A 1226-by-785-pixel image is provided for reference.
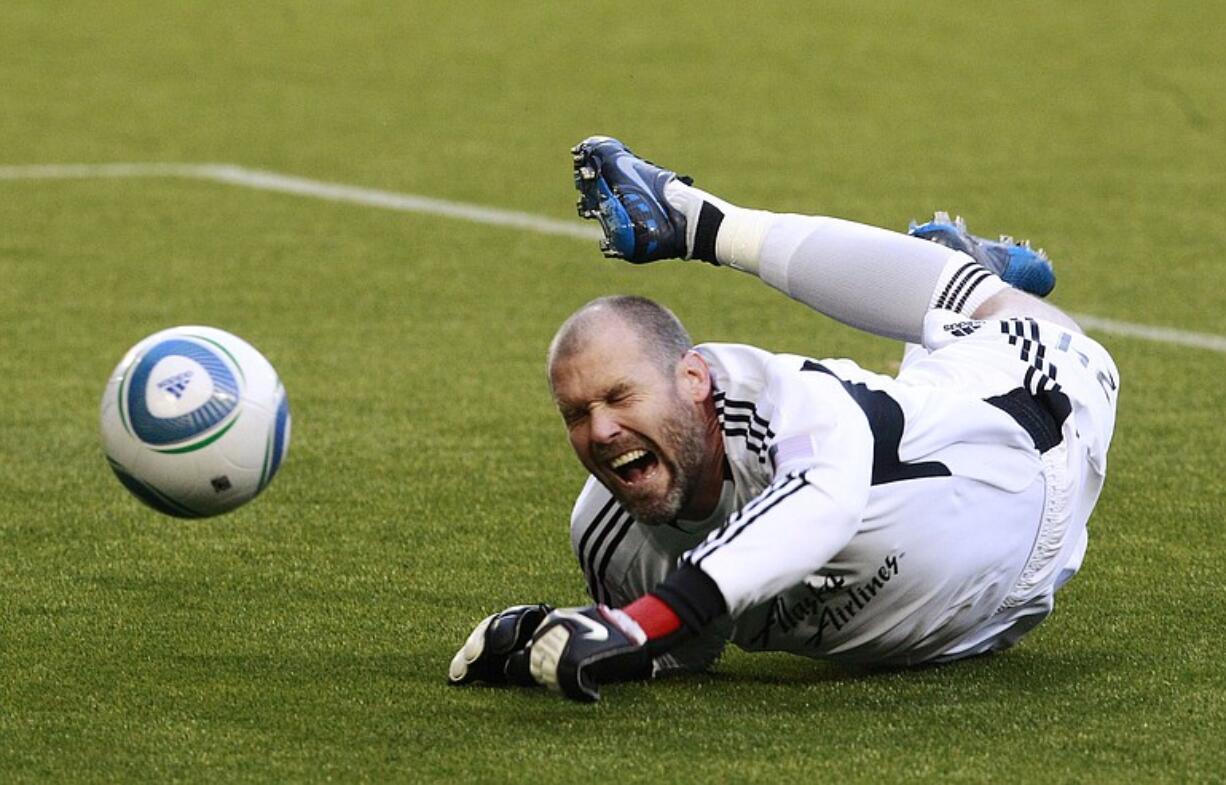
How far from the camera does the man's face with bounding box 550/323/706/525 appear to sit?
399 centimetres

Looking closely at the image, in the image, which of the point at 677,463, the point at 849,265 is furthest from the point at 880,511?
the point at 849,265

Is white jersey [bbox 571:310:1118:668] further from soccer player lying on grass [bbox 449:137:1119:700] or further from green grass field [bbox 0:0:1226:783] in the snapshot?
green grass field [bbox 0:0:1226:783]

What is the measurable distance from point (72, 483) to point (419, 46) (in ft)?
32.9

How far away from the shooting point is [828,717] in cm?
402

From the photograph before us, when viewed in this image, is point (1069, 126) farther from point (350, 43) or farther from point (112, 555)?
point (112, 555)

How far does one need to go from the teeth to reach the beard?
0.03 meters

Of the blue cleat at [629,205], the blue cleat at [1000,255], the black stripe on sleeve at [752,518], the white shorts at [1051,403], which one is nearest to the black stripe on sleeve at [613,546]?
the black stripe on sleeve at [752,518]

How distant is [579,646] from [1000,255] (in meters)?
2.07

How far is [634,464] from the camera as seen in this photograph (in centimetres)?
403

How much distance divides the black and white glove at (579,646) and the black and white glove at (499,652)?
32 centimetres

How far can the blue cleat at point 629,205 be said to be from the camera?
5.22 metres

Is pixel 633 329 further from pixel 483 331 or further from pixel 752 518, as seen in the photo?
pixel 483 331

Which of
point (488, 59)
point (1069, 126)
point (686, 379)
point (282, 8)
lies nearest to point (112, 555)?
point (686, 379)

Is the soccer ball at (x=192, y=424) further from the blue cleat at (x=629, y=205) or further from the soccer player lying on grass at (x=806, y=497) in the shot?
the blue cleat at (x=629, y=205)
